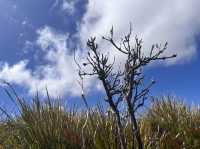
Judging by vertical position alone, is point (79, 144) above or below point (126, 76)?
below

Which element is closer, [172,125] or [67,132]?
[67,132]

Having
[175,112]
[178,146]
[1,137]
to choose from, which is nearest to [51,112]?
[1,137]

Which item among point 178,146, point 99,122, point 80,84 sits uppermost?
point 80,84

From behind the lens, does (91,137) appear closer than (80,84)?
No

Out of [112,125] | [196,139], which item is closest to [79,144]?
[112,125]

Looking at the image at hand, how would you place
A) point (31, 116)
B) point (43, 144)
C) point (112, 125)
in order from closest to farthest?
point (112, 125)
point (43, 144)
point (31, 116)

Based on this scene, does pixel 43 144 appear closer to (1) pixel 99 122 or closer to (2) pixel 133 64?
(1) pixel 99 122

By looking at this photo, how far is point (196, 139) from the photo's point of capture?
7078 millimetres

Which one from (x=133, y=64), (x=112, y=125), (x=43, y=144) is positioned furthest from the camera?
(x=43, y=144)

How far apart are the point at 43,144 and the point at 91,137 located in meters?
0.63

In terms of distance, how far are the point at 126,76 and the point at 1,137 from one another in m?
3.34

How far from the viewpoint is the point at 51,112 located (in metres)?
6.27

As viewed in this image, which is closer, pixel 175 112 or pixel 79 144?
pixel 79 144

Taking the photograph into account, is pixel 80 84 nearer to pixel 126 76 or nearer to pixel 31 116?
pixel 126 76
